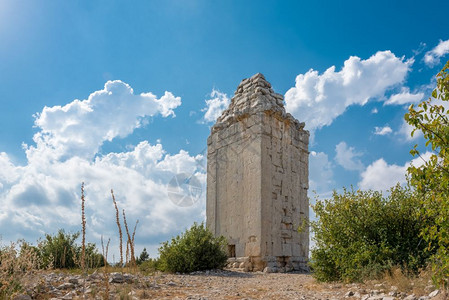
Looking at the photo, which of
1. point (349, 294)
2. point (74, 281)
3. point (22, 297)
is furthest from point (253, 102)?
point (22, 297)

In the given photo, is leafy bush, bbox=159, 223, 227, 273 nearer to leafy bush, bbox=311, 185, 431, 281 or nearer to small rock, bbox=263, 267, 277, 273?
small rock, bbox=263, 267, 277, 273

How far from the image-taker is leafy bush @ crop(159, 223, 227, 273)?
11242 mm

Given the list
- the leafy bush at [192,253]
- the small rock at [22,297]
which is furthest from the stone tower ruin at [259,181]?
the small rock at [22,297]

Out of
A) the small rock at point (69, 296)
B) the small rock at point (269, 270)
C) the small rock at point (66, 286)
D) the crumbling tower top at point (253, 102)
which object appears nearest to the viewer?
the small rock at point (69, 296)

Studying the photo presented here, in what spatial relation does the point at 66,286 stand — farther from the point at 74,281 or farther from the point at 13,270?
the point at 13,270

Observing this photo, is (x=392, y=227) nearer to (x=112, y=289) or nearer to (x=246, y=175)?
(x=112, y=289)

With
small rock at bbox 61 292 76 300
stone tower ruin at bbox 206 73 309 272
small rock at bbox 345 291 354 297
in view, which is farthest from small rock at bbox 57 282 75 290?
stone tower ruin at bbox 206 73 309 272

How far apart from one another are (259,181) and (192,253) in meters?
3.71

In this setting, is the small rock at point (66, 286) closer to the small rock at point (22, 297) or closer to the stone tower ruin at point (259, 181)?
the small rock at point (22, 297)

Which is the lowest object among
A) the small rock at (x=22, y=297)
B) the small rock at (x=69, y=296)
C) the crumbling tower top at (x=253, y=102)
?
the small rock at (x=69, y=296)

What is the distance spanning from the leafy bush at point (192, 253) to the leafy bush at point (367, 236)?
13.9ft

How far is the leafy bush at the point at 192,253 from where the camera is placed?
11.2m

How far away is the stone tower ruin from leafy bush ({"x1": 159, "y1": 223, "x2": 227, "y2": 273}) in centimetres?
165

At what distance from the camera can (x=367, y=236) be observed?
25.2 feet
